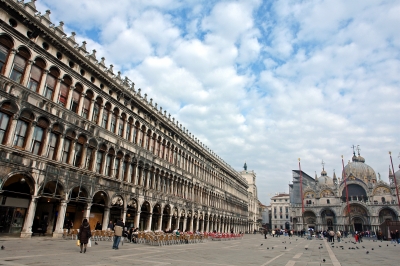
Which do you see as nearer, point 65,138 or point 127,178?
point 65,138

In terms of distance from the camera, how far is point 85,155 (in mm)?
22766

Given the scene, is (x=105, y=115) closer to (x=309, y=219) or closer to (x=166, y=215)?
(x=166, y=215)

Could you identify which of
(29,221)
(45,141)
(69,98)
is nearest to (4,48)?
(69,98)

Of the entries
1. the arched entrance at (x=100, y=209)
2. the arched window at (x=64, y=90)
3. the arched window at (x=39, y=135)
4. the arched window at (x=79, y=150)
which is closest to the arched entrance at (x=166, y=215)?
the arched entrance at (x=100, y=209)

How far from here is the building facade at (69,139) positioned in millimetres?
17812

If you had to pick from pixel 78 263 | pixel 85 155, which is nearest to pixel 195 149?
pixel 85 155

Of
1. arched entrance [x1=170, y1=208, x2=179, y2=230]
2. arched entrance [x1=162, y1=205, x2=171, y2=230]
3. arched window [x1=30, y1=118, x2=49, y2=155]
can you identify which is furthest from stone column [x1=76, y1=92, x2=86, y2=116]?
arched entrance [x1=170, y1=208, x2=179, y2=230]

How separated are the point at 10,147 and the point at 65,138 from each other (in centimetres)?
447

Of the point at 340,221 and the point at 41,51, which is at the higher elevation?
the point at 41,51

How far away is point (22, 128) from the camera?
59.5 feet

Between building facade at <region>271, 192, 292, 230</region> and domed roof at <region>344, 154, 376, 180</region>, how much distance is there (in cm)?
4047

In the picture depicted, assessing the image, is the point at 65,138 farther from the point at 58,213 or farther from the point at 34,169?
the point at 58,213

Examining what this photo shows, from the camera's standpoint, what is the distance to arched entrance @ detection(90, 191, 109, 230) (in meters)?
24.4

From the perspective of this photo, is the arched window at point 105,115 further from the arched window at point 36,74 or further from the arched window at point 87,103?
the arched window at point 36,74
